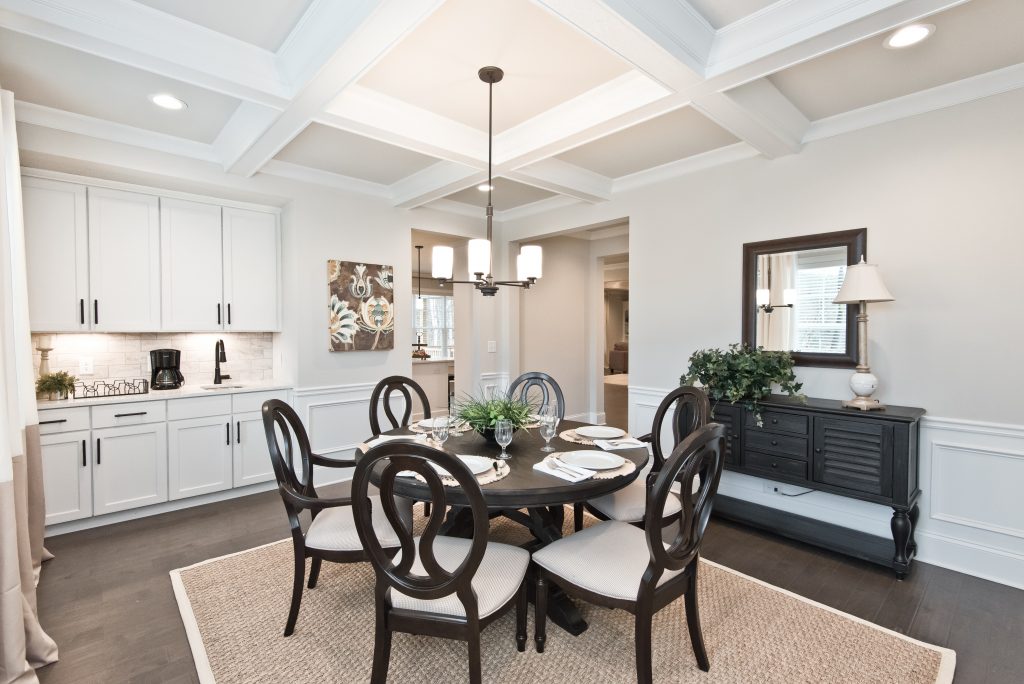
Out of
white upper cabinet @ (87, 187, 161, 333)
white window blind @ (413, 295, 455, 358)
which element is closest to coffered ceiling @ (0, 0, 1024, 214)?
white upper cabinet @ (87, 187, 161, 333)

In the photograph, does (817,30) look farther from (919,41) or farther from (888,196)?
(888,196)

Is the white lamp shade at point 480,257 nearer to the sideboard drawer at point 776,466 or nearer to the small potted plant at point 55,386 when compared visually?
the sideboard drawer at point 776,466

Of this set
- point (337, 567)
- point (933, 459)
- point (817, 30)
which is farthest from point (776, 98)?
point (337, 567)

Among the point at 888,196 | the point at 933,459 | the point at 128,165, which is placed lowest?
the point at 933,459

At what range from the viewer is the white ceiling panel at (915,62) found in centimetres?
214

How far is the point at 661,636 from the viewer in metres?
2.18

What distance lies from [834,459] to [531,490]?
2066 mm

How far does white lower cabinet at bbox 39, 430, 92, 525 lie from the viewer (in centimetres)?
319

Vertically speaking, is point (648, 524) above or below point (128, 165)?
below

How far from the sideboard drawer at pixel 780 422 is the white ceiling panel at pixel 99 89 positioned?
3.81 m

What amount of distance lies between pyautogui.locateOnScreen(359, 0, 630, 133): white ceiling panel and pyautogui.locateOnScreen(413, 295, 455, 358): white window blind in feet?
22.5

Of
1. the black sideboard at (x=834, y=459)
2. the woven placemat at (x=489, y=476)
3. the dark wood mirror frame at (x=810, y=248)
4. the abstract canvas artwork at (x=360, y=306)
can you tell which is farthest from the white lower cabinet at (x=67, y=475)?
the dark wood mirror frame at (x=810, y=248)

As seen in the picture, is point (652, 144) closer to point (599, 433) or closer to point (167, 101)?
point (599, 433)

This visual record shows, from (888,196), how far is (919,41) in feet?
3.14
